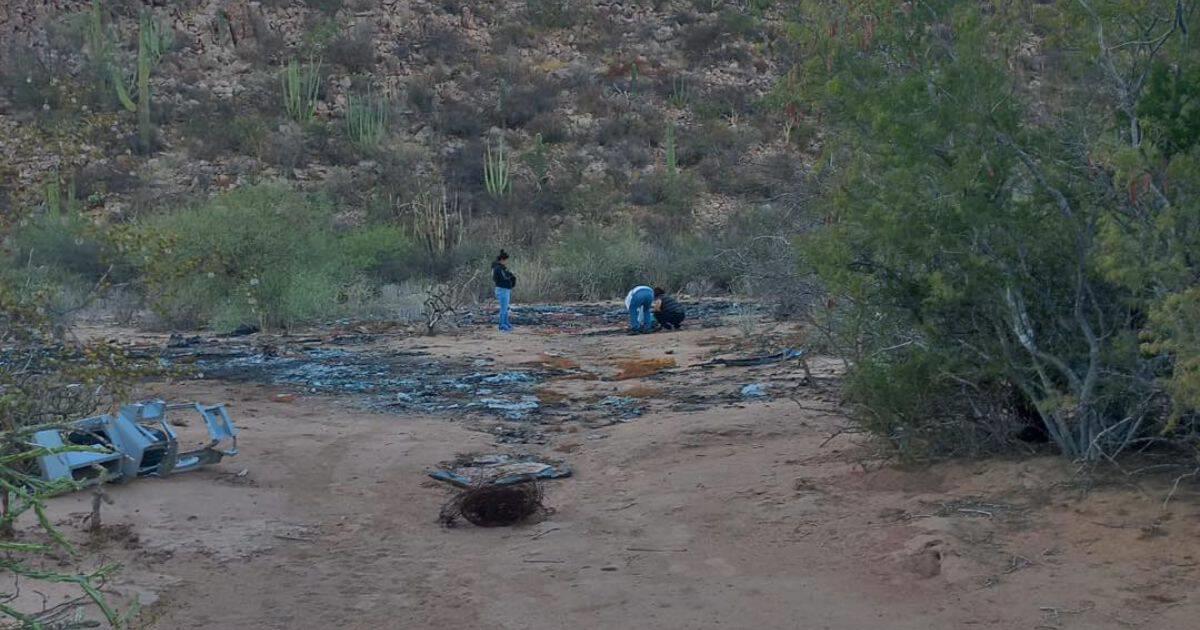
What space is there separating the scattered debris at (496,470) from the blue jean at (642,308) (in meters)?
10.2

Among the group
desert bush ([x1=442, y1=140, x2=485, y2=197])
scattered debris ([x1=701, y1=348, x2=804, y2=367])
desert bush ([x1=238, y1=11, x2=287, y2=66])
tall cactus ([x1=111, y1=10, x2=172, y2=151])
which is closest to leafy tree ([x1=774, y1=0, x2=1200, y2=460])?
scattered debris ([x1=701, y1=348, x2=804, y2=367])

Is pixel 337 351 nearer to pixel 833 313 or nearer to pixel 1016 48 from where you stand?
pixel 833 313

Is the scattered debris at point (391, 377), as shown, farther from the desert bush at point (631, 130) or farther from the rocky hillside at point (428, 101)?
the desert bush at point (631, 130)

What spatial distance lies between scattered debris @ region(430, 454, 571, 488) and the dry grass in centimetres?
514

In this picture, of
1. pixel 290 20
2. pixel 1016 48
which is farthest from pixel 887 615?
pixel 290 20

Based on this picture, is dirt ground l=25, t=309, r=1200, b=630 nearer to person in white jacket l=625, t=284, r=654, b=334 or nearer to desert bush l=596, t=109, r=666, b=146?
person in white jacket l=625, t=284, r=654, b=334

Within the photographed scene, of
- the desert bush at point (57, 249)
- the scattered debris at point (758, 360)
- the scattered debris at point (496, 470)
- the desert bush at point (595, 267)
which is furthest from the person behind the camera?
the desert bush at point (595, 267)

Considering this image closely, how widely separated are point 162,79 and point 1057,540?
42.3 m

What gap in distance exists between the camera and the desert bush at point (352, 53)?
1834 inches

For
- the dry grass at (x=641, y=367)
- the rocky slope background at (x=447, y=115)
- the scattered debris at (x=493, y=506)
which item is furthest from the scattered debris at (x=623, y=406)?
the rocky slope background at (x=447, y=115)

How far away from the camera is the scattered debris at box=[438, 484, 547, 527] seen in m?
8.70

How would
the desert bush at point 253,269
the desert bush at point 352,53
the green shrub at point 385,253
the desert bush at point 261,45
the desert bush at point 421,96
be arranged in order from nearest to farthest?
the desert bush at point 253,269
the green shrub at point 385,253
the desert bush at point 421,96
the desert bush at point 261,45
the desert bush at point 352,53

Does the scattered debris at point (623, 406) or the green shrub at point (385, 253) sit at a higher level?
the scattered debris at point (623, 406)

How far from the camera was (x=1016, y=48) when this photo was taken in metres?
8.49
